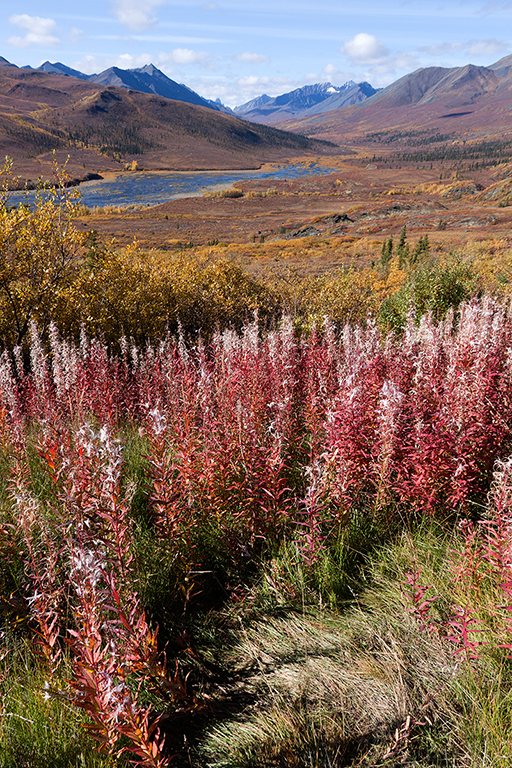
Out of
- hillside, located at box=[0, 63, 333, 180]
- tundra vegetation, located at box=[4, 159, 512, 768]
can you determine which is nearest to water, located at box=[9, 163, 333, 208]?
hillside, located at box=[0, 63, 333, 180]

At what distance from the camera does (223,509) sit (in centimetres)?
308

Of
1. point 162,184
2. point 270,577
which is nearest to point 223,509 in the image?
point 270,577

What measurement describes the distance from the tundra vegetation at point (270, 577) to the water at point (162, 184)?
78.5m

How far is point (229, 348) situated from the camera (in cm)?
510

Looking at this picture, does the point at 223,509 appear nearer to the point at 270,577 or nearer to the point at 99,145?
the point at 270,577

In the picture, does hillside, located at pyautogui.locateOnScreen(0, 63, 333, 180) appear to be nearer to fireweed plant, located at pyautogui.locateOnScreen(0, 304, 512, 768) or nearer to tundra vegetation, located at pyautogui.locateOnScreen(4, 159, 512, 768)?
fireweed plant, located at pyautogui.locateOnScreen(0, 304, 512, 768)

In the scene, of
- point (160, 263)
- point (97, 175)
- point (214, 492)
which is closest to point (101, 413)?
point (214, 492)

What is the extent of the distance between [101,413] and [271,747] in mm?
3439

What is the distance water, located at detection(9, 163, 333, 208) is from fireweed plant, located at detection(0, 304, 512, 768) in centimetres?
7832

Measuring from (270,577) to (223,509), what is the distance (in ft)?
1.85

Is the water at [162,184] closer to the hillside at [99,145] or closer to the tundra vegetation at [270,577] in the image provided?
the hillside at [99,145]

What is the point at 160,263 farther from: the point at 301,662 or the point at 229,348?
the point at 301,662

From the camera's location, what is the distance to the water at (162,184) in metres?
88.6

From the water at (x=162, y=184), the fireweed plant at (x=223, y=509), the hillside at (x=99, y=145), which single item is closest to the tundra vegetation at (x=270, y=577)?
the fireweed plant at (x=223, y=509)
